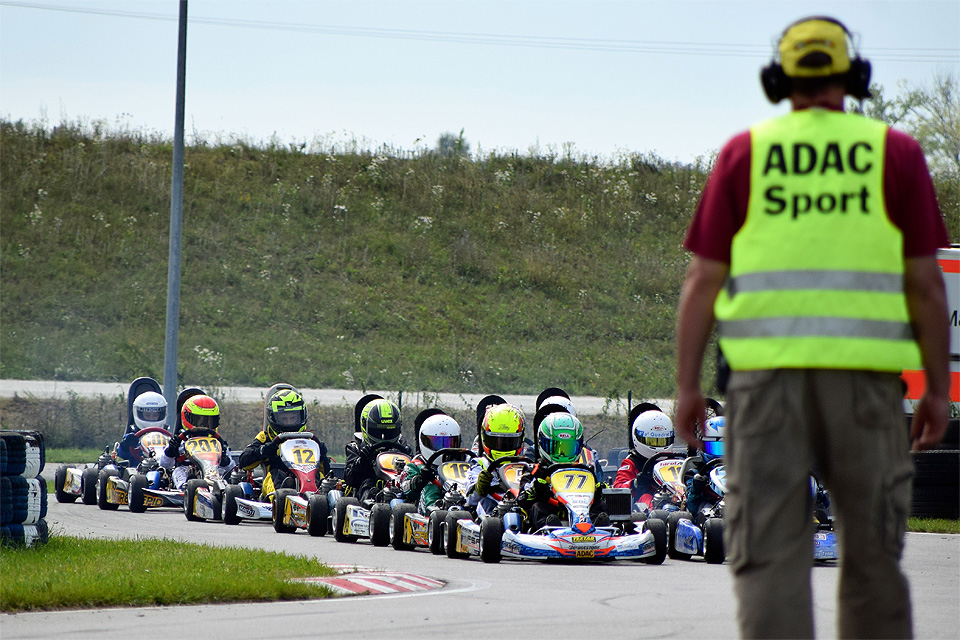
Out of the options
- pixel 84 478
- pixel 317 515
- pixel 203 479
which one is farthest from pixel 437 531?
pixel 84 478

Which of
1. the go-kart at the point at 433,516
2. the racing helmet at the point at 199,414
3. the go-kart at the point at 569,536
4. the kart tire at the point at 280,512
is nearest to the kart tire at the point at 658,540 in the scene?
the go-kart at the point at 569,536

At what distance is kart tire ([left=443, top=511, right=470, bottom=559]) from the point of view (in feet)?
37.7

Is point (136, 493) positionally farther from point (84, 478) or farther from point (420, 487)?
point (420, 487)

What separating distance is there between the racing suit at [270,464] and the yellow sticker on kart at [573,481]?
15.4ft

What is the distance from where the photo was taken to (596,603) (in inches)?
307

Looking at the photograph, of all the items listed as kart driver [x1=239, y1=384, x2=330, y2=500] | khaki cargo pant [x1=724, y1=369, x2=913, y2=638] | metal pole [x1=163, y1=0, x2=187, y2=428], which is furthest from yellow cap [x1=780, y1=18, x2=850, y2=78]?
metal pole [x1=163, y1=0, x2=187, y2=428]

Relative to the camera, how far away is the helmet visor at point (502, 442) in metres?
12.4

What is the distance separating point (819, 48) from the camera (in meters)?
3.77

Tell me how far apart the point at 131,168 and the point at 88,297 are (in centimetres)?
777

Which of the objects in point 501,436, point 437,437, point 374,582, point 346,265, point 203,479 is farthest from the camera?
point 346,265

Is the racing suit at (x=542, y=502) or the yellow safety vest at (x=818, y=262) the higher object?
the yellow safety vest at (x=818, y=262)

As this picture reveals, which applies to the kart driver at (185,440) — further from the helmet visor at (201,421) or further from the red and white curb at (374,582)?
the red and white curb at (374,582)

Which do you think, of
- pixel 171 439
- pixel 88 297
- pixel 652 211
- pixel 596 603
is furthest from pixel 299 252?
pixel 596 603

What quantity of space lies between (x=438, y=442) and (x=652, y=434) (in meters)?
2.44
